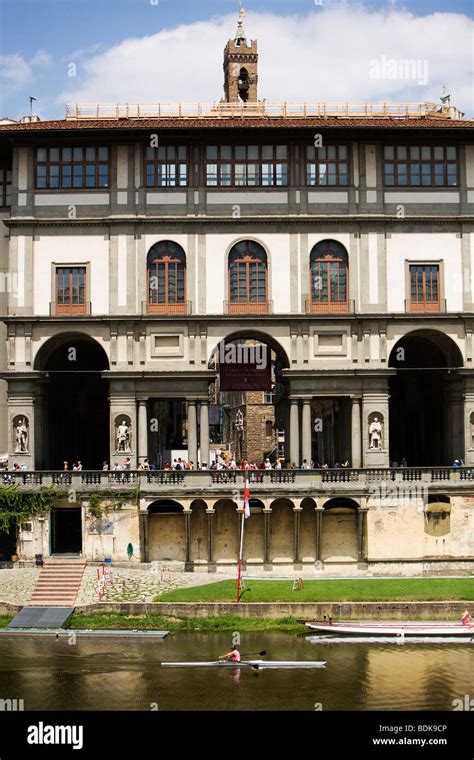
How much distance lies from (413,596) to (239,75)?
90.4 metres

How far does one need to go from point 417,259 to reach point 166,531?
22126mm

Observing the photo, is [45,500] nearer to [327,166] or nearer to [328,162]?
[327,166]

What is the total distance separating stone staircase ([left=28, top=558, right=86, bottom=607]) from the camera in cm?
5525

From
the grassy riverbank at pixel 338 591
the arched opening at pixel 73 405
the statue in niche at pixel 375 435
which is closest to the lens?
the grassy riverbank at pixel 338 591

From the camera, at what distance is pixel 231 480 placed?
6181 centimetres

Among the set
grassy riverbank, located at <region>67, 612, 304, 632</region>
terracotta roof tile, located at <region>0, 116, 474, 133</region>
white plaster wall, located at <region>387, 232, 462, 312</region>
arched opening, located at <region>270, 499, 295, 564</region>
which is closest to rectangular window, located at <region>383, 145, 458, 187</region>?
terracotta roof tile, located at <region>0, 116, 474, 133</region>

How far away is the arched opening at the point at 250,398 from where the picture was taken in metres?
70.6

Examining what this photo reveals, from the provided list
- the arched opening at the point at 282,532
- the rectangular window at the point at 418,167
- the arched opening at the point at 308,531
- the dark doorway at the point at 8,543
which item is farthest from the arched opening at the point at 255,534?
the rectangular window at the point at 418,167

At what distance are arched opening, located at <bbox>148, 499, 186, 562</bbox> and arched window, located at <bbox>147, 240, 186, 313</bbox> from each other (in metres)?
12.5

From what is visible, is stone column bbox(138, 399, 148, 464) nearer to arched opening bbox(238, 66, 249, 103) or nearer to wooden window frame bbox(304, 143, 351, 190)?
wooden window frame bbox(304, 143, 351, 190)

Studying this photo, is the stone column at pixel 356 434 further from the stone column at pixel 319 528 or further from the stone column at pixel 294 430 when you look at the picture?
the stone column at pixel 319 528

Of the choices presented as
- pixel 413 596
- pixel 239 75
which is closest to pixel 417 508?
pixel 413 596

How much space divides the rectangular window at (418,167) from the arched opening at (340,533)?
791 inches

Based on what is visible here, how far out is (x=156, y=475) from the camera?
202 ft
